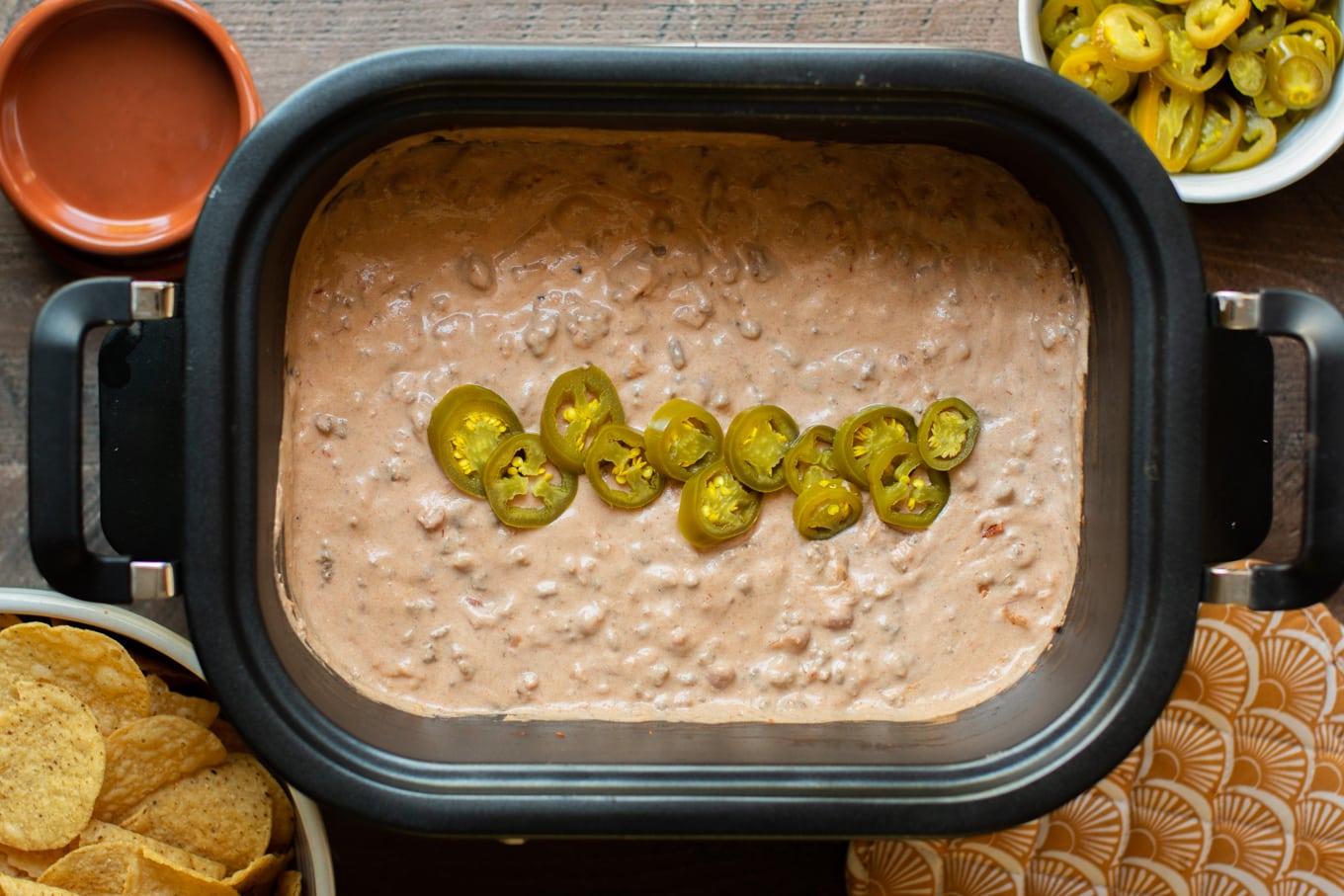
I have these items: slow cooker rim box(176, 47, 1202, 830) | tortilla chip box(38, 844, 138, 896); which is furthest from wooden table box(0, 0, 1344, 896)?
slow cooker rim box(176, 47, 1202, 830)

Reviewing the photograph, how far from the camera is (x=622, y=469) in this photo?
143 centimetres

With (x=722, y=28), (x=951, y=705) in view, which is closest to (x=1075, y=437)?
(x=951, y=705)

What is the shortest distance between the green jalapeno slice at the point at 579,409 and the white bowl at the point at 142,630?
1.71ft

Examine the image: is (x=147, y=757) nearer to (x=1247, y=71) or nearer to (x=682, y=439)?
(x=682, y=439)

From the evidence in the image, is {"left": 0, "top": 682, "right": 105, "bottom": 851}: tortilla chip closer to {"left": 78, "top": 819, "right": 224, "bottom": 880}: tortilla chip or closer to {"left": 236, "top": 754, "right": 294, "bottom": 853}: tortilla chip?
{"left": 78, "top": 819, "right": 224, "bottom": 880}: tortilla chip

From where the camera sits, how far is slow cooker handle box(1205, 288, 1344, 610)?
1160mm

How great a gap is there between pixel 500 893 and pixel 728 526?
65 cm

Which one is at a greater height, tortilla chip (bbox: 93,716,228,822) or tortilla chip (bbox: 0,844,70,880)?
tortilla chip (bbox: 93,716,228,822)

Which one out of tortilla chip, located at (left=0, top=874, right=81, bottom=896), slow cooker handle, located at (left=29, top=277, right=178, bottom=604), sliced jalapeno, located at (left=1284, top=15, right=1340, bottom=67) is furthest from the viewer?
sliced jalapeno, located at (left=1284, top=15, right=1340, bottom=67)

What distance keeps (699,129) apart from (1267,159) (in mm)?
769

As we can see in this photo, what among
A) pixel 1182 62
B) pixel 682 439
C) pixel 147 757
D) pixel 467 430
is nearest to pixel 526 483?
pixel 467 430

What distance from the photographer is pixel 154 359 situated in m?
1.21

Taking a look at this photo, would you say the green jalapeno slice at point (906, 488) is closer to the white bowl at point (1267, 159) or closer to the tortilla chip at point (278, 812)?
the white bowl at point (1267, 159)

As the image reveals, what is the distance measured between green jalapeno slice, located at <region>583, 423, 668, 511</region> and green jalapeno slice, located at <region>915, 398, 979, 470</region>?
323 millimetres
